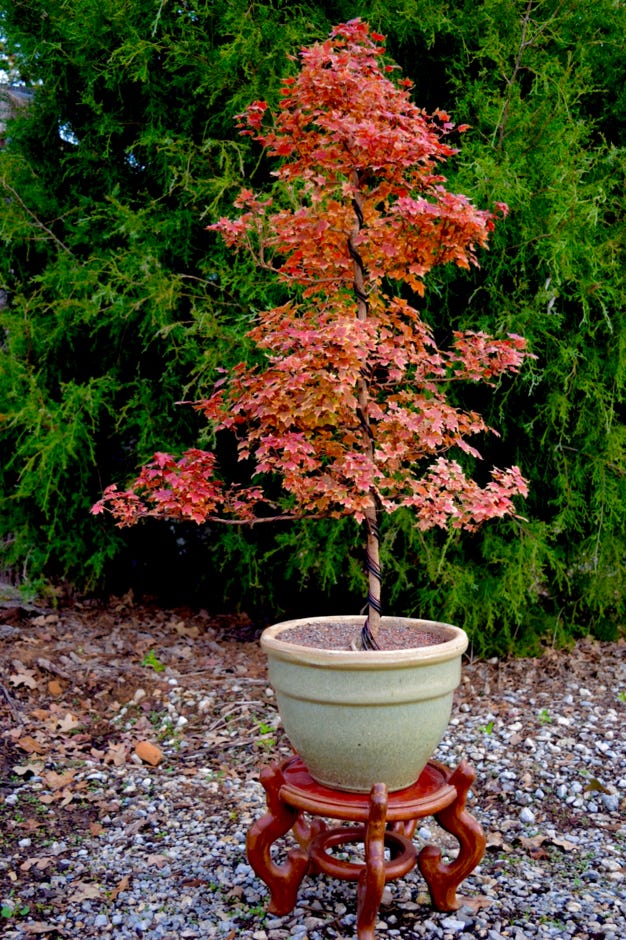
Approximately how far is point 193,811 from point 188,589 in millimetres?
1895

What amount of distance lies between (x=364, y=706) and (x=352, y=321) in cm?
85

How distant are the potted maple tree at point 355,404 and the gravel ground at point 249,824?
0.36 meters

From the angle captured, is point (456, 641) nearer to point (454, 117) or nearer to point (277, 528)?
point (277, 528)

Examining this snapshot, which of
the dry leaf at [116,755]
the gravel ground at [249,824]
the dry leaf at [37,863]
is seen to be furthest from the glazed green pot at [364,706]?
the dry leaf at [116,755]

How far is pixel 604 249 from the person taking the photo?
129 inches

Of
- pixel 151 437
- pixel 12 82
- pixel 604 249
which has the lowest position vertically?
pixel 151 437

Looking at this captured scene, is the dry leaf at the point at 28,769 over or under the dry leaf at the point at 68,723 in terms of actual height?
under

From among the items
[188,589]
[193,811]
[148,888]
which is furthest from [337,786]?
[188,589]

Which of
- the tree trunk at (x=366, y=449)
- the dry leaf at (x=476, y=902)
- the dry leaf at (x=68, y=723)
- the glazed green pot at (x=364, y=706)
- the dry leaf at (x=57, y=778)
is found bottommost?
the dry leaf at (x=57, y=778)

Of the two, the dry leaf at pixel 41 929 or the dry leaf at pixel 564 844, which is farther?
the dry leaf at pixel 564 844

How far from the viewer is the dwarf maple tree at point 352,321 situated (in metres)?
1.80

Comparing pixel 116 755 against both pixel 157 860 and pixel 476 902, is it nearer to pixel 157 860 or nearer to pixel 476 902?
pixel 157 860

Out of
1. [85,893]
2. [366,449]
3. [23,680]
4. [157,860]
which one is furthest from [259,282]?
[85,893]

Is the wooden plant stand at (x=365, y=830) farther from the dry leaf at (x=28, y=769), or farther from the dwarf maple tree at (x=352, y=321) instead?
the dry leaf at (x=28, y=769)
